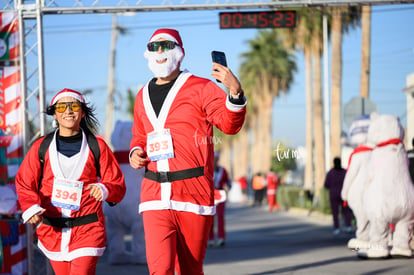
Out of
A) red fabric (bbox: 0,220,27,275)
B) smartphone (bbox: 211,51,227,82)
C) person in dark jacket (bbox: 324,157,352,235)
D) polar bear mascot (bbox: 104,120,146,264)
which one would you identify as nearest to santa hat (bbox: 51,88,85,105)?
smartphone (bbox: 211,51,227,82)

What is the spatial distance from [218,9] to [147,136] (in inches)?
181

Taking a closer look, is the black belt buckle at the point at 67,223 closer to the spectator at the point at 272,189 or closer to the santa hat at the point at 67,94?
the santa hat at the point at 67,94

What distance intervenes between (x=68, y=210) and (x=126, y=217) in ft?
18.9

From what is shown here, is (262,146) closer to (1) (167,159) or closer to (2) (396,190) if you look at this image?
(2) (396,190)

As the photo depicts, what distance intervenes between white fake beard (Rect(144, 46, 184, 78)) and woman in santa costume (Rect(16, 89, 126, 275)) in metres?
0.77

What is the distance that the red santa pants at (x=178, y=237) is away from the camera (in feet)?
19.5

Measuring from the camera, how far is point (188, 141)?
20.0ft

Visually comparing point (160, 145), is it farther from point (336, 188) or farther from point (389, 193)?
point (336, 188)

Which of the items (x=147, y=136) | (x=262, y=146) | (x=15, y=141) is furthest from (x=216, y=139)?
(x=262, y=146)

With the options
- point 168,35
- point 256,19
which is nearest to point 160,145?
point 168,35

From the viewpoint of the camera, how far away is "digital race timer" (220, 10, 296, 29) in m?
11.2

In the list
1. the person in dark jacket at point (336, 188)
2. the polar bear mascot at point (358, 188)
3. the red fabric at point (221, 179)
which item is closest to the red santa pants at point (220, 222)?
the red fabric at point (221, 179)

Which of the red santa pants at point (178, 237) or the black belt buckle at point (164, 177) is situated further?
the black belt buckle at point (164, 177)

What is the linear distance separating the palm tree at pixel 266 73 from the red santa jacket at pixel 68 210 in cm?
5153
